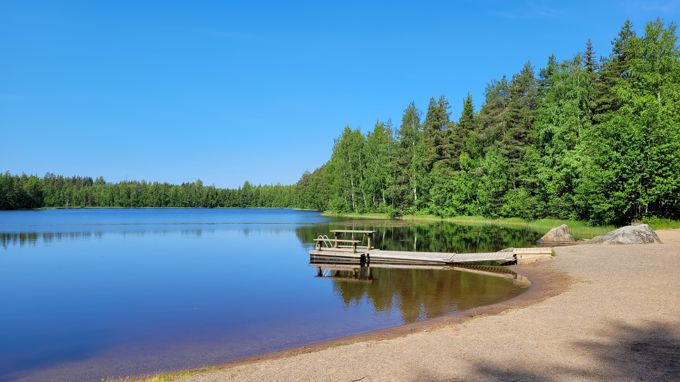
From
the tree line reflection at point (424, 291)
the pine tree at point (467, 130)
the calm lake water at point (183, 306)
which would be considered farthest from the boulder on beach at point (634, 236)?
the pine tree at point (467, 130)

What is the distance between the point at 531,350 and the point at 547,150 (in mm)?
52450

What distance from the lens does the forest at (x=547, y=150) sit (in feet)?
136

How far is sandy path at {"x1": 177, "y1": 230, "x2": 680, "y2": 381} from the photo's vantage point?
28.2 ft

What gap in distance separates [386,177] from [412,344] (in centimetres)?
8317

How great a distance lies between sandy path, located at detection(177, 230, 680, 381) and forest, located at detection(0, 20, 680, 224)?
30600 mm

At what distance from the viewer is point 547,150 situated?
57094mm

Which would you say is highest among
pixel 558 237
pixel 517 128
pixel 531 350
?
pixel 517 128

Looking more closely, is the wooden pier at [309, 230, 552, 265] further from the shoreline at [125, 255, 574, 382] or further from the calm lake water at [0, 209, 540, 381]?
the shoreline at [125, 255, 574, 382]

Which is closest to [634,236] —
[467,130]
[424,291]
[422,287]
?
[422,287]

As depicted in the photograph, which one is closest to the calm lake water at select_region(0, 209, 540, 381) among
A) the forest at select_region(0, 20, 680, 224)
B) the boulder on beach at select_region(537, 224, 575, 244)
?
the boulder on beach at select_region(537, 224, 575, 244)

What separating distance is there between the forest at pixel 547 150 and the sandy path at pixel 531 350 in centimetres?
3060

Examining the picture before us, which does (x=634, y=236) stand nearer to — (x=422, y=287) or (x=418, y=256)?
(x=418, y=256)

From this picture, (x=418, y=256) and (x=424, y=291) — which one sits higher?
(x=418, y=256)

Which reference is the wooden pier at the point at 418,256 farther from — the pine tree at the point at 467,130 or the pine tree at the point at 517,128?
the pine tree at the point at 467,130
